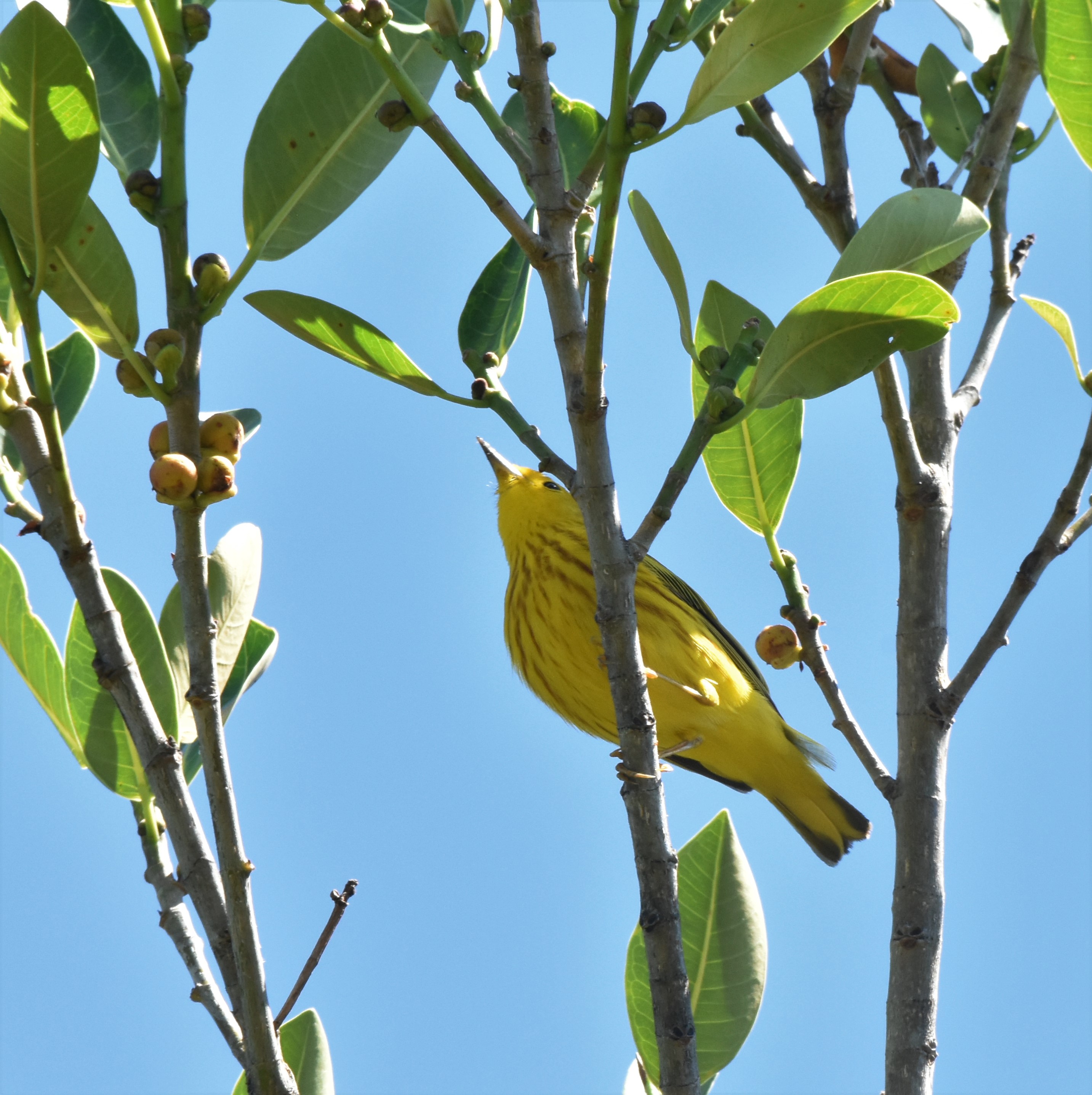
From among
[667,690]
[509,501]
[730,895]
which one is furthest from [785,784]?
[730,895]

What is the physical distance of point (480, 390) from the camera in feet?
6.36

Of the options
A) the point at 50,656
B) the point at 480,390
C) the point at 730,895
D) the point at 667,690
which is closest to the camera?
the point at 480,390

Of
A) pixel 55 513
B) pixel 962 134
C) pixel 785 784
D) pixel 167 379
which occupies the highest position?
pixel 962 134

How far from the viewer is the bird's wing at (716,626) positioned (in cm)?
475

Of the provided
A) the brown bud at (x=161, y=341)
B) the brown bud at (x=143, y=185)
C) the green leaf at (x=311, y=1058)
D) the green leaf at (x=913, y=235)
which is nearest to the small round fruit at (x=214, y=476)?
the brown bud at (x=161, y=341)

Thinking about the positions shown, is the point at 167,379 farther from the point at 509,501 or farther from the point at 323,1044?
the point at 509,501

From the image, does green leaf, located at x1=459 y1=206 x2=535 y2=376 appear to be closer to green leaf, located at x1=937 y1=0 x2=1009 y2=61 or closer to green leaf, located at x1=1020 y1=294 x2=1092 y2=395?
green leaf, located at x1=1020 y1=294 x2=1092 y2=395

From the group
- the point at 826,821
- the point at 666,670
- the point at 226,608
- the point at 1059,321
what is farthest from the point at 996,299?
the point at 826,821

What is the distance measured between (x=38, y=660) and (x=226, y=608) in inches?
15.0

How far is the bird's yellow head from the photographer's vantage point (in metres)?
4.66

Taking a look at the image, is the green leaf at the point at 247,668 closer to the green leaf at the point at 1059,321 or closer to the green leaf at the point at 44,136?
the green leaf at the point at 44,136

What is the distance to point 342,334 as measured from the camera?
1988 millimetres

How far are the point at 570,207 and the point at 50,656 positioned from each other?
4.07 ft

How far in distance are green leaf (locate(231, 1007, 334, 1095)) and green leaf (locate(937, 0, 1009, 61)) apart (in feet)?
9.75
